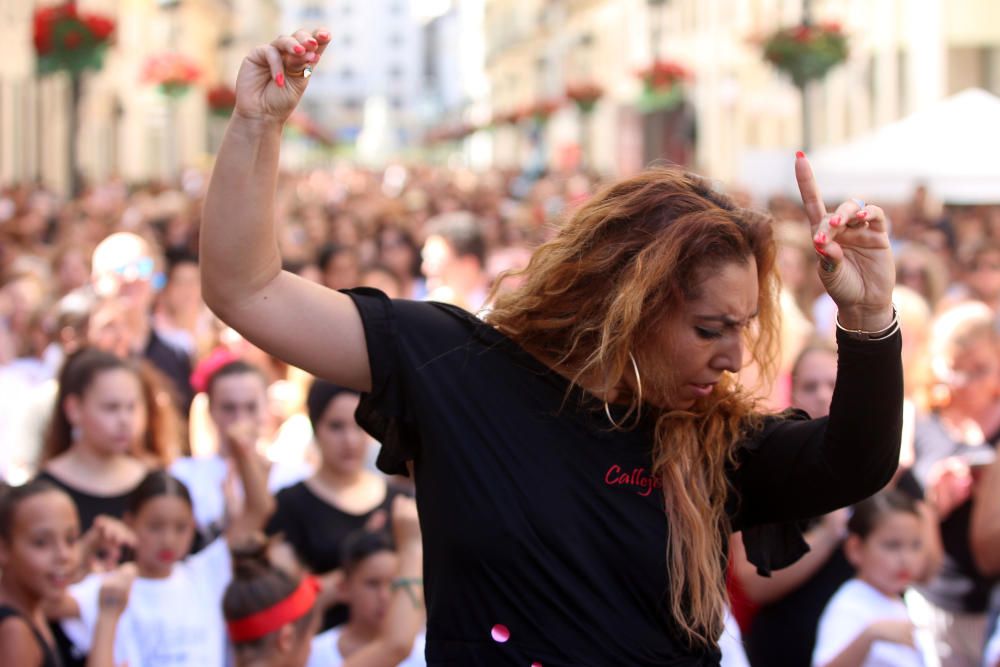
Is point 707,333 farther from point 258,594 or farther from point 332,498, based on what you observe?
point 332,498

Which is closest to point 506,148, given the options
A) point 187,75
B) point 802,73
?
point 187,75

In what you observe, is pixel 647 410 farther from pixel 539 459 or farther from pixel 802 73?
pixel 802 73

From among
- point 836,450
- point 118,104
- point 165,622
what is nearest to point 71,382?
point 165,622

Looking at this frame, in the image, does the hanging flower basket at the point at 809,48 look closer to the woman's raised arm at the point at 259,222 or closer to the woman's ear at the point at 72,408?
the woman's ear at the point at 72,408

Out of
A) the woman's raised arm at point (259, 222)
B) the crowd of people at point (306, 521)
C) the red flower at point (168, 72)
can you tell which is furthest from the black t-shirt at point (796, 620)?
the red flower at point (168, 72)

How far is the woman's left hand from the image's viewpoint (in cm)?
252

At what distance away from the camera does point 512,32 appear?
91.4m

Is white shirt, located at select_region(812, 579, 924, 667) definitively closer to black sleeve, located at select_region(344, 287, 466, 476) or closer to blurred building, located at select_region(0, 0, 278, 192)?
black sleeve, located at select_region(344, 287, 466, 476)

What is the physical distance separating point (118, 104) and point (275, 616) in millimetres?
39313

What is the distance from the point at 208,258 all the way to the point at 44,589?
2.22 metres

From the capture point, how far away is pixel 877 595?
16.3ft

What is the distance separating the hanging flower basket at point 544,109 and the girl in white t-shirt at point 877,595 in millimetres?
46773

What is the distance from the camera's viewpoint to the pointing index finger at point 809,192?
2.59m

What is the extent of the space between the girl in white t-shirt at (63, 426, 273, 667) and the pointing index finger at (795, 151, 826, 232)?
8.64 ft
